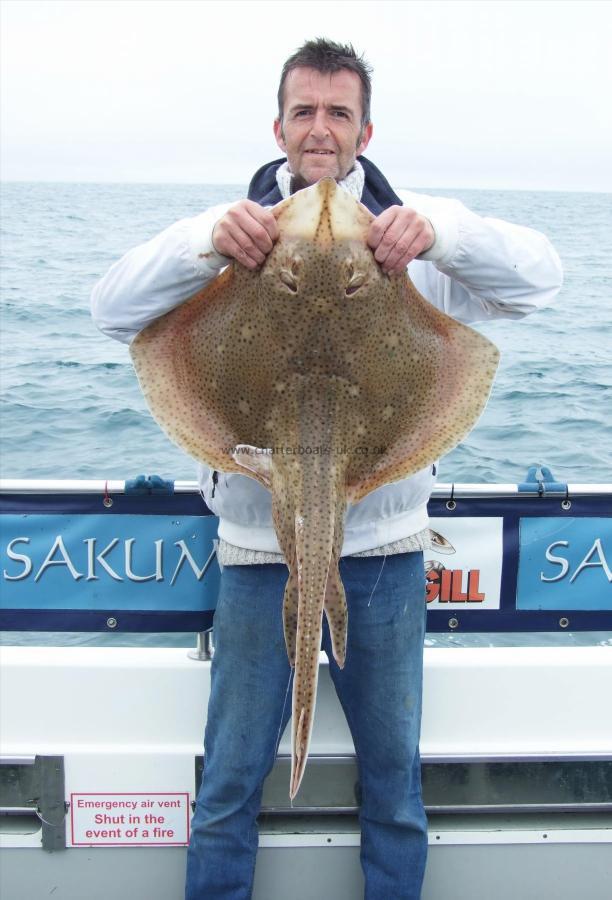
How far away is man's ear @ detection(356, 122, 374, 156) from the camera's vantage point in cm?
256

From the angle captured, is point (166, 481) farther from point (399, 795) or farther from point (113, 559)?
point (399, 795)

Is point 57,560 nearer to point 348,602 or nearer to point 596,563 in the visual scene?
point 348,602

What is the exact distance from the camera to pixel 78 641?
557 centimetres

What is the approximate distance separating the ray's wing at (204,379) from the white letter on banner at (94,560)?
1039mm

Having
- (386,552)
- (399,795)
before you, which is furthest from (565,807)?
(386,552)

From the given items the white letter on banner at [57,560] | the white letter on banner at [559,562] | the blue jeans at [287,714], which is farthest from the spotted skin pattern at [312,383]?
the white letter on banner at [559,562]

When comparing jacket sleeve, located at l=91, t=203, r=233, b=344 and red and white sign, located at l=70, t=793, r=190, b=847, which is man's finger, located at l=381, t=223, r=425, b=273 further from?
red and white sign, located at l=70, t=793, r=190, b=847

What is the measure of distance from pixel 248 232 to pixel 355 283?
262mm

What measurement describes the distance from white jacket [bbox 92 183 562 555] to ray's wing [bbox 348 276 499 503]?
0.64 ft

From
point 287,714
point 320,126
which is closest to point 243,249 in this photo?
point 320,126

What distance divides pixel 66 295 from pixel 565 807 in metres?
15.5

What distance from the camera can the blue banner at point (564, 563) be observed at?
10.6 feet

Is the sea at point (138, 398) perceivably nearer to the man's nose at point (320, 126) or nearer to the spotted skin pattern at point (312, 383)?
the spotted skin pattern at point (312, 383)

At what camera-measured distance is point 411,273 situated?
8.64 ft
